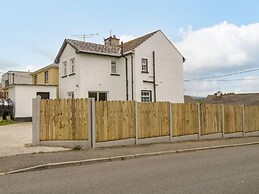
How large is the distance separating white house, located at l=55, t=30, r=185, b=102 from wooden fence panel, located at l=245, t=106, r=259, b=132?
853 centimetres

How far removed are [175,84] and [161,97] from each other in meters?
2.38

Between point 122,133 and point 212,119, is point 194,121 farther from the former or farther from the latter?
point 122,133

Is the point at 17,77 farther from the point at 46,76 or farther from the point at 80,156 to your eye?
the point at 80,156

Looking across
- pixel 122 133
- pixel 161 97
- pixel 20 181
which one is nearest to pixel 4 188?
pixel 20 181

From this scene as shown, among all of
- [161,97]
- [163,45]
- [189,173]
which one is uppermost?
[163,45]

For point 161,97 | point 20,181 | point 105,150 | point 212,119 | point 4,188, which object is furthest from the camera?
point 161,97

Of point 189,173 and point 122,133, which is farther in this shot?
point 122,133

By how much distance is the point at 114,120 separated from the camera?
1334 centimetres

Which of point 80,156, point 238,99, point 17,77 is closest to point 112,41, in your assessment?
point 80,156

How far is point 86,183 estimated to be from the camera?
694cm

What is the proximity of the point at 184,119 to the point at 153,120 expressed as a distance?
2.35m

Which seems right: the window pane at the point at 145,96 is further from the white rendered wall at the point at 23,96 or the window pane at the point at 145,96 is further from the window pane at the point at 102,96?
the white rendered wall at the point at 23,96

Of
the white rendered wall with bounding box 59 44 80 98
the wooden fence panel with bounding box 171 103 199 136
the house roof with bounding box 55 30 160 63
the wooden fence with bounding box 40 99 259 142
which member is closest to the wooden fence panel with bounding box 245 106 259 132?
the wooden fence with bounding box 40 99 259 142

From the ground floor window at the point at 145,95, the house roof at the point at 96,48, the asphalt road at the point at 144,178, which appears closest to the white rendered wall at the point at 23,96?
the house roof at the point at 96,48
